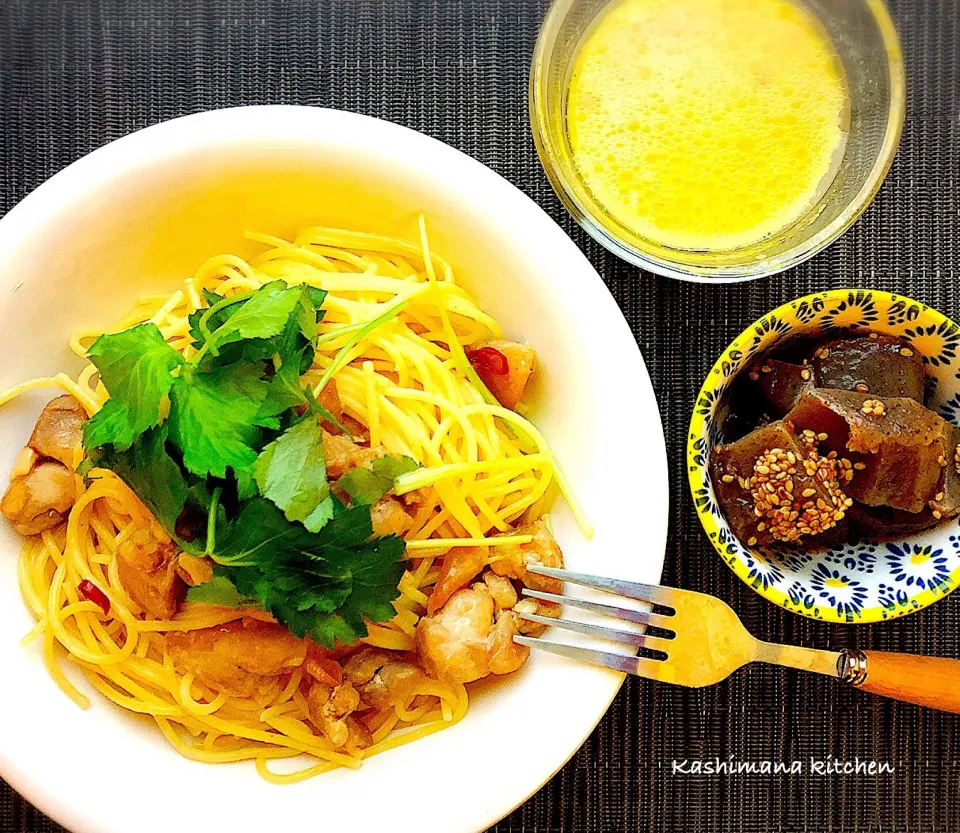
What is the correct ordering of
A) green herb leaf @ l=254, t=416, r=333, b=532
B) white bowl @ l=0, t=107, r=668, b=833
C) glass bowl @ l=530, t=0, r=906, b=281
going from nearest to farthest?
green herb leaf @ l=254, t=416, r=333, b=532 < white bowl @ l=0, t=107, r=668, b=833 < glass bowl @ l=530, t=0, r=906, b=281

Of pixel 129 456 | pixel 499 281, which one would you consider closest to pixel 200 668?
pixel 129 456

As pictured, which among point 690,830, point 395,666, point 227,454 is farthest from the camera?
point 690,830

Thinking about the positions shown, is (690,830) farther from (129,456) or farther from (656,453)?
(129,456)

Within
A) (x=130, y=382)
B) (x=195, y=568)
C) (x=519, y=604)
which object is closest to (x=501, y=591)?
(x=519, y=604)

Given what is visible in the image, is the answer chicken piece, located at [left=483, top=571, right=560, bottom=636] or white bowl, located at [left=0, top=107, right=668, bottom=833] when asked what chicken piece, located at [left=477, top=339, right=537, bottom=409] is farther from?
chicken piece, located at [left=483, top=571, right=560, bottom=636]

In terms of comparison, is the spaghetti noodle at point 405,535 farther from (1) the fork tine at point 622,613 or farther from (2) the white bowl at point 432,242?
(1) the fork tine at point 622,613

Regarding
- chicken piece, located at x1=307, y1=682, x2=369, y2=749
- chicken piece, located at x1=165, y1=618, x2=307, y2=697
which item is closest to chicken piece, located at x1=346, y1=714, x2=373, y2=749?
chicken piece, located at x1=307, y1=682, x2=369, y2=749

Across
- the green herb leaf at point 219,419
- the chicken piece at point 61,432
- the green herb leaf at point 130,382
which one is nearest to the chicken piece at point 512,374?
the green herb leaf at point 219,419

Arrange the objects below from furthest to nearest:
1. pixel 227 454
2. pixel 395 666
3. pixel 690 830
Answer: pixel 690 830 → pixel 395 666 → pixel 227 454
